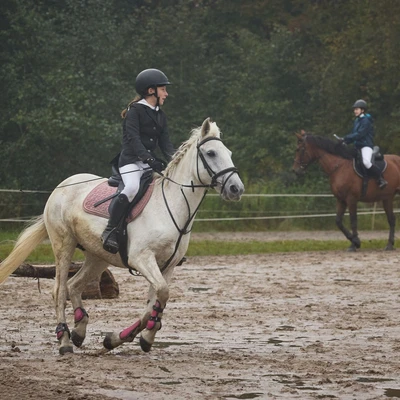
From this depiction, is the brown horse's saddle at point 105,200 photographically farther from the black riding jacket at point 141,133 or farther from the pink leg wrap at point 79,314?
the pink leg wrap at point 79,314

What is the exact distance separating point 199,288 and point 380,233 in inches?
585

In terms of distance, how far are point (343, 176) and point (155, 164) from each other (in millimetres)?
14169

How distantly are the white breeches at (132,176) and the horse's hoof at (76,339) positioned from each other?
139cm

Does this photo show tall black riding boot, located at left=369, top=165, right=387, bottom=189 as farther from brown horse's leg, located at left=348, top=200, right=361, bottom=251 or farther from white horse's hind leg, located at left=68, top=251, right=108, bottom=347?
white horse's hind leg, located at left=68, top=251, right=108, bottom=347

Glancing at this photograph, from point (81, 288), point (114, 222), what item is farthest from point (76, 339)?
point (114, 222)

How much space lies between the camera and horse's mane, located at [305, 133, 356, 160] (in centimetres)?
2434

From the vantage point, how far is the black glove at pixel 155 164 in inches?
408

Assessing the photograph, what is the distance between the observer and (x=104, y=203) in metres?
10.6

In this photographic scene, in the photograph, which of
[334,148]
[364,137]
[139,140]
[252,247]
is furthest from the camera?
[334,148]

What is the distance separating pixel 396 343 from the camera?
10.6 metres

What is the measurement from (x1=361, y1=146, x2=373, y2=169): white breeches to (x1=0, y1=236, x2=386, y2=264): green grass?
6.16ft

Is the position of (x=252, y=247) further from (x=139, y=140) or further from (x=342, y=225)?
(x=139, y=140)

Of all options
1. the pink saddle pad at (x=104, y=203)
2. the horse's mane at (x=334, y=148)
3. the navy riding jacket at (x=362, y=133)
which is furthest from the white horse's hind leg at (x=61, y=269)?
the horse's mane at (x=334, y=148)

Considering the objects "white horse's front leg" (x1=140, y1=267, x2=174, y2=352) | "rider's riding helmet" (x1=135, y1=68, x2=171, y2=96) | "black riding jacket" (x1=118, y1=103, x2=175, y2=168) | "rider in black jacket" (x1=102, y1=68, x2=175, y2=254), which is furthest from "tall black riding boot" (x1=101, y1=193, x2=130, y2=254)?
"rider's riding helmet" (x1=135, y1=68, x2=171, y2=96)
